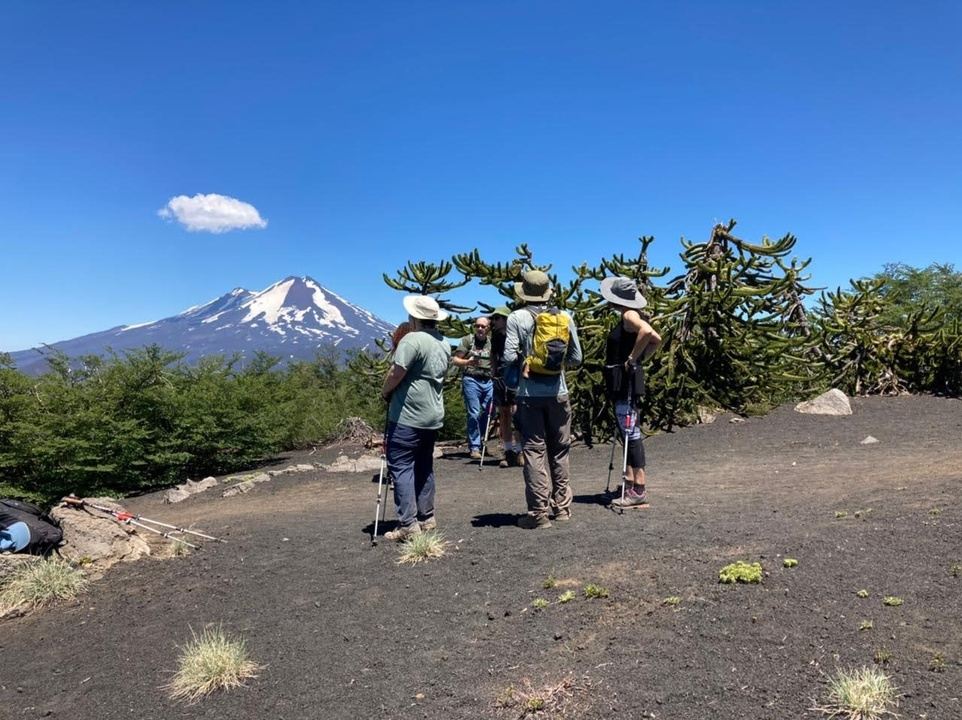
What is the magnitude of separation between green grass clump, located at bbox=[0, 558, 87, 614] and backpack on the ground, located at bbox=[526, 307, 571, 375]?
421 centimetres

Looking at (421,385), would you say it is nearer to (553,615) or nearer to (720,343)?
(553,615)

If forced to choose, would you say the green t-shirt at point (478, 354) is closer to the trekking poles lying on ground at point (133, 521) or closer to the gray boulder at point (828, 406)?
the trekking poles lying on ground at point (133, 521)

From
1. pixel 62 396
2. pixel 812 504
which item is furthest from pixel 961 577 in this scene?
pixel 62 396

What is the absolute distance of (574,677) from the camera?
3.06 meters

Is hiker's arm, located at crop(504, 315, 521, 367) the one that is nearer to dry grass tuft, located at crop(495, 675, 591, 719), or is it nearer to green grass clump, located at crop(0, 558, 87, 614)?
dry grass tuft, located at crop(495, 675, 591, 719)

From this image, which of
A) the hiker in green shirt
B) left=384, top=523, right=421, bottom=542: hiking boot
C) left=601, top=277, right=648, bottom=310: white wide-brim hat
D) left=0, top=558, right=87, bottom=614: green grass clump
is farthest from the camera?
left=601, top=277, right=648, bottom=310: white wide-brim hat

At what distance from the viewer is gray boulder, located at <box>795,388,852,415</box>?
11.7m

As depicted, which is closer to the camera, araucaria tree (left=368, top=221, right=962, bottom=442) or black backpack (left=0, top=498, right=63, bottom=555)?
black backpack (left=0, top=498, right=63, bottom=555)

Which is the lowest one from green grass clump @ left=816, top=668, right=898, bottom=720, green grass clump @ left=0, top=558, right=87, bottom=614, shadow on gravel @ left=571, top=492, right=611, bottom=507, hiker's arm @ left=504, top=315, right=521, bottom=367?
green grass clump @ left=0, top=558, right=87, bottom=614

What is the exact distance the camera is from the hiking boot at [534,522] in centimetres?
551

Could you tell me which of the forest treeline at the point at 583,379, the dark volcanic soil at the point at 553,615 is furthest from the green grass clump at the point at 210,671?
the forest treeline at the point at 583,379

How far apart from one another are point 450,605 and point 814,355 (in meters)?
12.9

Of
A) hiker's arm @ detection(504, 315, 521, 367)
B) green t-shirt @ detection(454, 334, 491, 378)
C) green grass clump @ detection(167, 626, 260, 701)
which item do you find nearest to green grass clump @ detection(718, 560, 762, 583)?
hiker's arm @ detection(504, 315, 521, 367)

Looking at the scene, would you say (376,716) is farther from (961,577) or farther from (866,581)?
(961,577)
